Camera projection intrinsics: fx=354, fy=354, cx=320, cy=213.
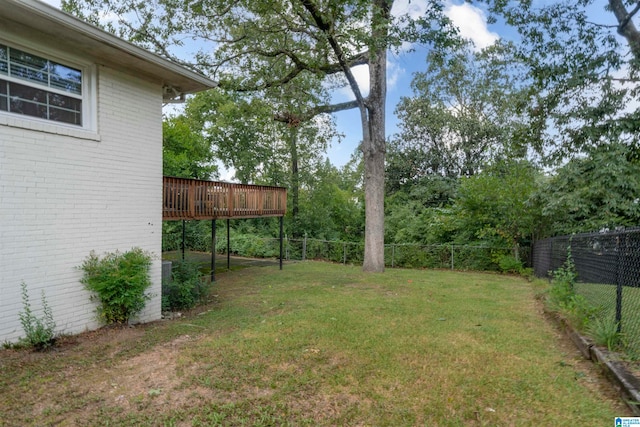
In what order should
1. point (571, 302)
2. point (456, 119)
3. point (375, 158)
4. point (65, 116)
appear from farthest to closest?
point (456, 119)
point (375, 158)
point (571, 302)
point (65, 116)

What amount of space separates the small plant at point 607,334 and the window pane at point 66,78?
7363 mm

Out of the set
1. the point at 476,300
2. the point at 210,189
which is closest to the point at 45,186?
the point at 210,189

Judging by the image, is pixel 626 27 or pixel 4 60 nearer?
pixel 4 60

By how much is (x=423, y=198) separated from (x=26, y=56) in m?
18.7

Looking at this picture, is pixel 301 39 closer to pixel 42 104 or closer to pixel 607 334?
pixel 42 104

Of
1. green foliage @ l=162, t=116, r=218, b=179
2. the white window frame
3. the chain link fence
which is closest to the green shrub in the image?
the chain link fence

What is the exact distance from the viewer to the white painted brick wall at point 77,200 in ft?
13.7

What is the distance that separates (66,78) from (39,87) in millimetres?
409

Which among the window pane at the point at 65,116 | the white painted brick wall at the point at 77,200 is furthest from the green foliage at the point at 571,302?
the window pane at the point at 65,116

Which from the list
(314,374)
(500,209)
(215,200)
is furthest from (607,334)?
(500,209)

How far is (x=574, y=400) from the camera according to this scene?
3086 millimetres

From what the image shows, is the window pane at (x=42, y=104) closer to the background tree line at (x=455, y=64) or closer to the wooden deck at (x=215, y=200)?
the wooden deck at (x=215, y=200)

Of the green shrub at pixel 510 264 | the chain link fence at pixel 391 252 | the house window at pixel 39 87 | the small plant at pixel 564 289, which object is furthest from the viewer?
the chain link fence at pixel 391 252

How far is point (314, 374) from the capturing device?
361cm
